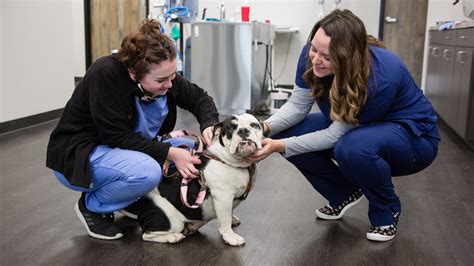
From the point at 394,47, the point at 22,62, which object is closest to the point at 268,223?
the point at 22,62

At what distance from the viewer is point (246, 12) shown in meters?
4.98

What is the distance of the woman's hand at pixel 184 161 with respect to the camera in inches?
68.7

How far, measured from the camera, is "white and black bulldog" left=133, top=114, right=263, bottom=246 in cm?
170

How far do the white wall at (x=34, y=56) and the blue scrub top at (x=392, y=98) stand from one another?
99.0 inches

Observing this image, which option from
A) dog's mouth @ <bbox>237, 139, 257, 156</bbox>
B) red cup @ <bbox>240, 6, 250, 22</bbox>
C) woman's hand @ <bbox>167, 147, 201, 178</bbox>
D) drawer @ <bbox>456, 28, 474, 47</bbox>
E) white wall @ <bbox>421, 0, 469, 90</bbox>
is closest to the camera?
dog's mouth @ <bbox>237, 139, 257, 156</bbox>

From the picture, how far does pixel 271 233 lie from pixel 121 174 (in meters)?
0.57

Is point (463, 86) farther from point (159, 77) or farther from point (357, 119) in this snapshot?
point (159, 77)

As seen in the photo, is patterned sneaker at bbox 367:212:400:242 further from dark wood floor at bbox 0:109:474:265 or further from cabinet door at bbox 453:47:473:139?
cabinet door at bbox 453:47:473:139

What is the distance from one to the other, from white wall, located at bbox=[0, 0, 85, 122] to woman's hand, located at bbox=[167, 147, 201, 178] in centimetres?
235

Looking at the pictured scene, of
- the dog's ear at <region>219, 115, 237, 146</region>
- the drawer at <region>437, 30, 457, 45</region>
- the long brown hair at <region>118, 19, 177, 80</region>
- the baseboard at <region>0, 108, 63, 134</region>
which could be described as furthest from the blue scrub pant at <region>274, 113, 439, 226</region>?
the baseboard at <region>0, 108, 63, 134</region>

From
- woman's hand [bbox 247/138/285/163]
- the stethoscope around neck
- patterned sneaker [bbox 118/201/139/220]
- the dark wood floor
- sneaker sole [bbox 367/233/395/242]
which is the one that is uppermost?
the stethoscope around neck

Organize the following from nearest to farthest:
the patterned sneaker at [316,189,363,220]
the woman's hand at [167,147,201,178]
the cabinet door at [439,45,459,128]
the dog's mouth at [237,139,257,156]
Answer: the dog's mouth at [237,139,257,156]
the woman's hand at [167,147,201,178]
the patterned sneaker at [316,189,363,220]
the cabinet door at [439,45,459,128]

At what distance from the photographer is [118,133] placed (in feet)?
5.71

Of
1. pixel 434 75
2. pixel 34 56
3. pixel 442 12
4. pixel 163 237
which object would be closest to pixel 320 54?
pixel 163 237
